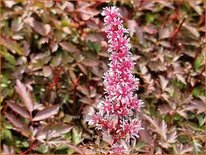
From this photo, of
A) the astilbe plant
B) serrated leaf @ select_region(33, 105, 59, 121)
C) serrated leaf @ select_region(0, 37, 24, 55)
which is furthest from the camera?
serrated leaf @ select_region(0, 37, 24, 55)

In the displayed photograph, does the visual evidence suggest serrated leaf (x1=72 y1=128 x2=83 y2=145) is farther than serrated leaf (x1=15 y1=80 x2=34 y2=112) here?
No

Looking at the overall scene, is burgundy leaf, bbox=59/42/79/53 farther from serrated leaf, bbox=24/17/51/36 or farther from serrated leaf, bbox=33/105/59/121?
serrated leaf, bbox=33/105/59/121

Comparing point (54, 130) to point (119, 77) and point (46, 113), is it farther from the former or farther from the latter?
point (119, 77)

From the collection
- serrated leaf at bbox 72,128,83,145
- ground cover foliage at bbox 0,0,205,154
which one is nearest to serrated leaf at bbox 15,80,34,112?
ground cover foliage at bbox 0,0,205,154

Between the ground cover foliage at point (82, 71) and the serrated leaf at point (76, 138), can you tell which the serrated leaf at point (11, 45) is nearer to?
the ground cover foliage at point (82, 71)

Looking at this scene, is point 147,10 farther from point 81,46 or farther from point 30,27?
point 30,27

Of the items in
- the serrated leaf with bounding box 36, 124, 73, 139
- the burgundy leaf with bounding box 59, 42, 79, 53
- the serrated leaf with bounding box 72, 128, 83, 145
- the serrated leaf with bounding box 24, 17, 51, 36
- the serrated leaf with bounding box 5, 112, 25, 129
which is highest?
the serrated leaf with bounding box 24, 17, 51, 36

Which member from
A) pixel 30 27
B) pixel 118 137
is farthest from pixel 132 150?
Result: pixel 30 27

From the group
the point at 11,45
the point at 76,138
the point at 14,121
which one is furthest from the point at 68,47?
the point at 76,138
